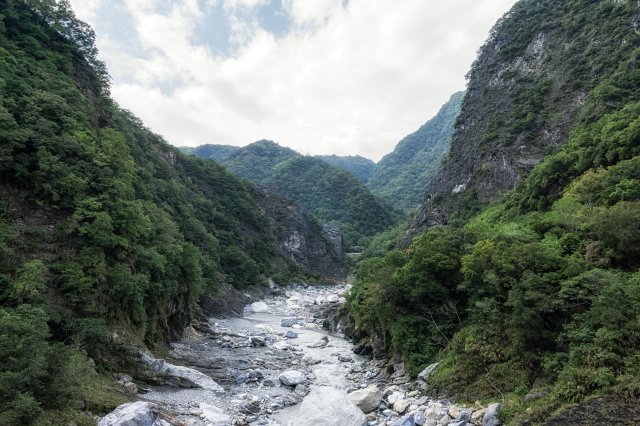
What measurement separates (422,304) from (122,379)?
1367cm

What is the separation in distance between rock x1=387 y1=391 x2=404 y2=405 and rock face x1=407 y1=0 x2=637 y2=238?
106 feet

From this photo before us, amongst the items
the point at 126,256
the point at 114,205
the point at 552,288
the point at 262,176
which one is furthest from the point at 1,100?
the point at 262,176

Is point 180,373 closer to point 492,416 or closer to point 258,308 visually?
point 492,416

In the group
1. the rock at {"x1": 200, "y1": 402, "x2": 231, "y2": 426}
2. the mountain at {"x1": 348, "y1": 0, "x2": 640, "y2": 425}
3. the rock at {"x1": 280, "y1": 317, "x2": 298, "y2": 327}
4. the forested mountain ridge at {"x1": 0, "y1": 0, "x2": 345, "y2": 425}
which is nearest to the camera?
the mountain at {"x1": 348, "y1": 0, "x2": 640, "y2": 425}

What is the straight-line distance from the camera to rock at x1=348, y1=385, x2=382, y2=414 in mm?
15336

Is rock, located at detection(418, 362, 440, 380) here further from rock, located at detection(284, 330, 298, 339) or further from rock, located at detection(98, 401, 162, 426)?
rock, located at detection(284, 330, 298, 339)

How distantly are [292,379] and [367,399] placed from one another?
5723 mm

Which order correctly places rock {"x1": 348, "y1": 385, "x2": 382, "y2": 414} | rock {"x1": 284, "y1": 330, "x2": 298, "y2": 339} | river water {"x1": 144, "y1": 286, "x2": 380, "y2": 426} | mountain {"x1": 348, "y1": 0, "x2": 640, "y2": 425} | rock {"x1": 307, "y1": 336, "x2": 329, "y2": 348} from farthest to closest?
rock {"x1": 284, "y1": 330, "x2": 298, "y2": 339}, rock {"x1": 307, "y1": 336, "x2": 329, "y2": 348}, river water {"x1": 144, "y1": 286, "x2": 380, "y2": 426}, rock {"x1": 348, "y1": 385, "x2": 382, "y2": 414}, mountain {"x1": 348, "y1": 0, "x2": 640, "y2": 425}

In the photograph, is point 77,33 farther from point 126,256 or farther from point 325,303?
point 325,303

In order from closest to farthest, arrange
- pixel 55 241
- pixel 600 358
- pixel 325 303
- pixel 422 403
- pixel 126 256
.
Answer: pixel 600 358
pixel 422 403
pixel 55 241
pixel 126 256
pixel 325 303

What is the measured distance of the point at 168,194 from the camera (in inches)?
2234

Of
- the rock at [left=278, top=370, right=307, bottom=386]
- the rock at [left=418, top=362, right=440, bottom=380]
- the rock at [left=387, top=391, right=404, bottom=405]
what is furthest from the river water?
the rock at [left=387, top=391, right=404, bottom=405]

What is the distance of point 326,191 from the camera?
468ft

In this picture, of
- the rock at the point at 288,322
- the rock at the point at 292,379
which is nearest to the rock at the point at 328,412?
the rock at the point at 292,379
